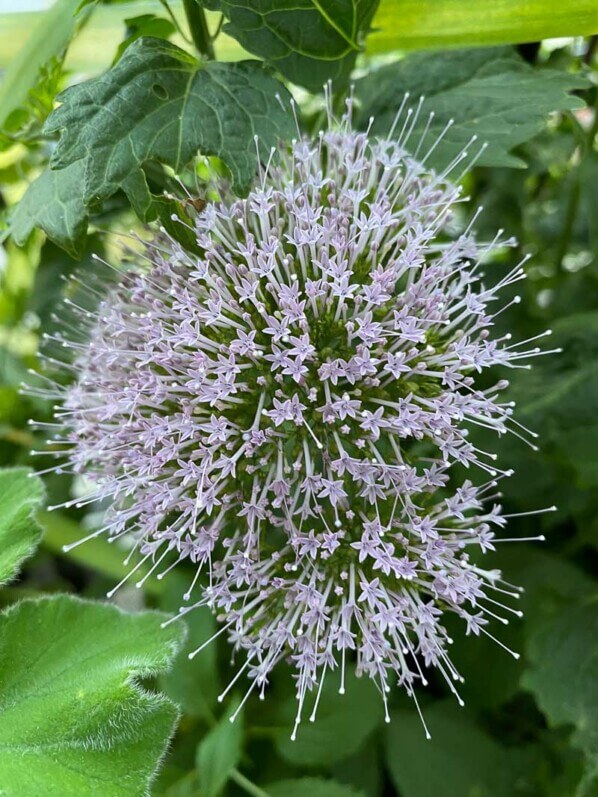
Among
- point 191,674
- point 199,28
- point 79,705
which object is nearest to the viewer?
→ point 79,705

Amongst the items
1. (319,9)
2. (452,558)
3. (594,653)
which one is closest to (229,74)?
(319,9)

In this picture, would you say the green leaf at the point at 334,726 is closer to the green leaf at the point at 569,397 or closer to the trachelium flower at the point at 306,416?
the trachelium flower at the point at 306,416

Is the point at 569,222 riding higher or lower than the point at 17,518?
higher

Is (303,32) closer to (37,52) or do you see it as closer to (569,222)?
(37,52)

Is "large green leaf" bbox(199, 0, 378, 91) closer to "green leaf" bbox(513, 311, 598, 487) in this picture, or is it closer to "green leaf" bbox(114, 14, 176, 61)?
"green leaf" bbox(114, 14, 176, 61)

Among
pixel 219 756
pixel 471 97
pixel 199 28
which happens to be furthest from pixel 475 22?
pixel 219 756

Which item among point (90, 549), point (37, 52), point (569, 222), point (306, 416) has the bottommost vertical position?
point (90, 549)

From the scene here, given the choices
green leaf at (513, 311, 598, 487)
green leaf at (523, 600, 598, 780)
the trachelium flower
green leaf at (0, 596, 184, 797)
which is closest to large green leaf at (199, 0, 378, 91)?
the trachelium flower
